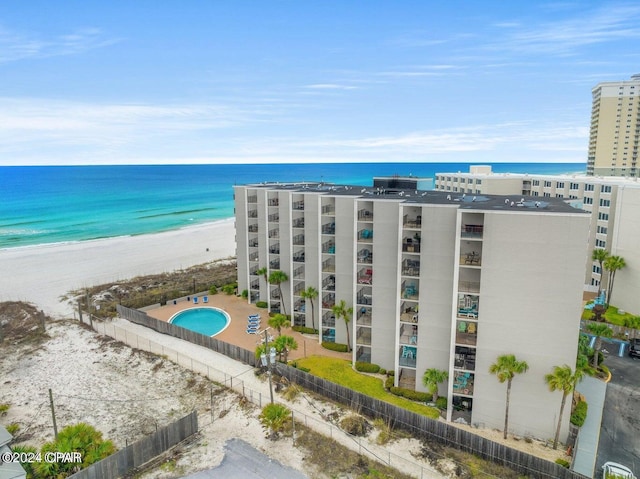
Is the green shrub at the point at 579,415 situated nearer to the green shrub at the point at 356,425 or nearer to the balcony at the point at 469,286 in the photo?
the balcony at the point at 469,286

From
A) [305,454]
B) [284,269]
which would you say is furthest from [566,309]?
[284,269]

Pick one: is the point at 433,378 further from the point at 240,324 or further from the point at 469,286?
the point at 240,324

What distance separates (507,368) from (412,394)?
30.8ft

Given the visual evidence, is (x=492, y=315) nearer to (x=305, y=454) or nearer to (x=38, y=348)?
(x=305, y=454)

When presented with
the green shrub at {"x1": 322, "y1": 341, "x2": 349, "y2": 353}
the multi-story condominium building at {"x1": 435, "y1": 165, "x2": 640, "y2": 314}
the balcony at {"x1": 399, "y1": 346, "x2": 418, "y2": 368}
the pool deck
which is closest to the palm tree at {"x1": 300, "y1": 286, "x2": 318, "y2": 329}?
the pool deck

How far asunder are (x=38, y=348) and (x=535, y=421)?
2032 inches

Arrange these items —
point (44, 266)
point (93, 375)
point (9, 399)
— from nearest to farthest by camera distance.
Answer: point (9, 399)
point (93, 375)
point (44, 266)

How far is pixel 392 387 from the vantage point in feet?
126

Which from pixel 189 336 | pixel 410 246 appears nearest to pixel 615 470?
pixel 410 246

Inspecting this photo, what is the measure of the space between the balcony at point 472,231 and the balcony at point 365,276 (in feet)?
39.3

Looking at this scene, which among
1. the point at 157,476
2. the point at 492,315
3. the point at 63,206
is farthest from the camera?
the point at 63,206

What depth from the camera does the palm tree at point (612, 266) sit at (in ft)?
192

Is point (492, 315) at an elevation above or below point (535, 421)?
above

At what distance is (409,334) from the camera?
129 feet
